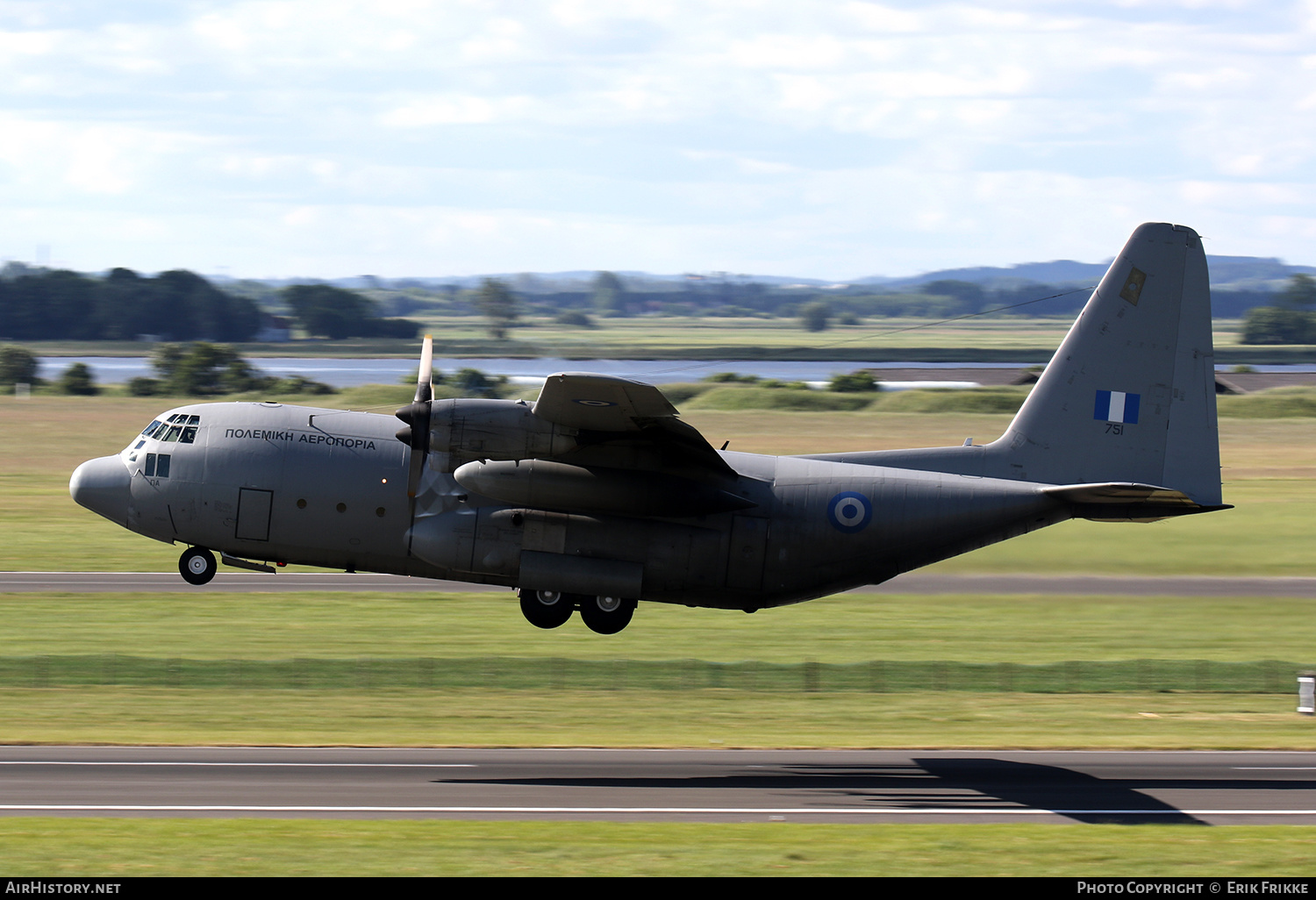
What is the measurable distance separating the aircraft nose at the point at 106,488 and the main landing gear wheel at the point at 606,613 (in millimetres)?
8817

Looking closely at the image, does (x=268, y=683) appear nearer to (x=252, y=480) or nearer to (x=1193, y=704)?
(x=252, y=480)

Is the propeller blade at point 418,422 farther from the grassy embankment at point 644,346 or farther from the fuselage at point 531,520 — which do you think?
the grassy embankment at point 644,346

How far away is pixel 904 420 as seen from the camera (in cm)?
8162

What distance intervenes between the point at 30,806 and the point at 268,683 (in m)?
9.91

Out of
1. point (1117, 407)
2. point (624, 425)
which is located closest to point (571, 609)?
point (624, 425)

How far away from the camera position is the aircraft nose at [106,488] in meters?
24.1

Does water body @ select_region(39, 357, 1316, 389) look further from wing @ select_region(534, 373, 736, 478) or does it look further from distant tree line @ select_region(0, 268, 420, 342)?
wing @ select_region(534, 373, 736, 478)

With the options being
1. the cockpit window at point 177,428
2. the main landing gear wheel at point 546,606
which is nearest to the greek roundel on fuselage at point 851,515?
the main landing gear wheel at point 546,606

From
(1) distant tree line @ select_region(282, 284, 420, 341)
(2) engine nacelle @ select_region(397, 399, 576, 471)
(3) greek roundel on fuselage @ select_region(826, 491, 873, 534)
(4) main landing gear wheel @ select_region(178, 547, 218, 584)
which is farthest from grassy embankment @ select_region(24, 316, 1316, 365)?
(2) engine nacelle @ select_region(397, 399, 576, 471)

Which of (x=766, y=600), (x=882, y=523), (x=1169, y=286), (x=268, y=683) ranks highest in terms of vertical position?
(x=1169, y=286)

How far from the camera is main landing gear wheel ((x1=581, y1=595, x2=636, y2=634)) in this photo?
82.0 feet

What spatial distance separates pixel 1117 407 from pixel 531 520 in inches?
441

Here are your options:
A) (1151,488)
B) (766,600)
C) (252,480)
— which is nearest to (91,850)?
(252,480)

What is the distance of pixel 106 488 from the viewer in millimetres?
24156
